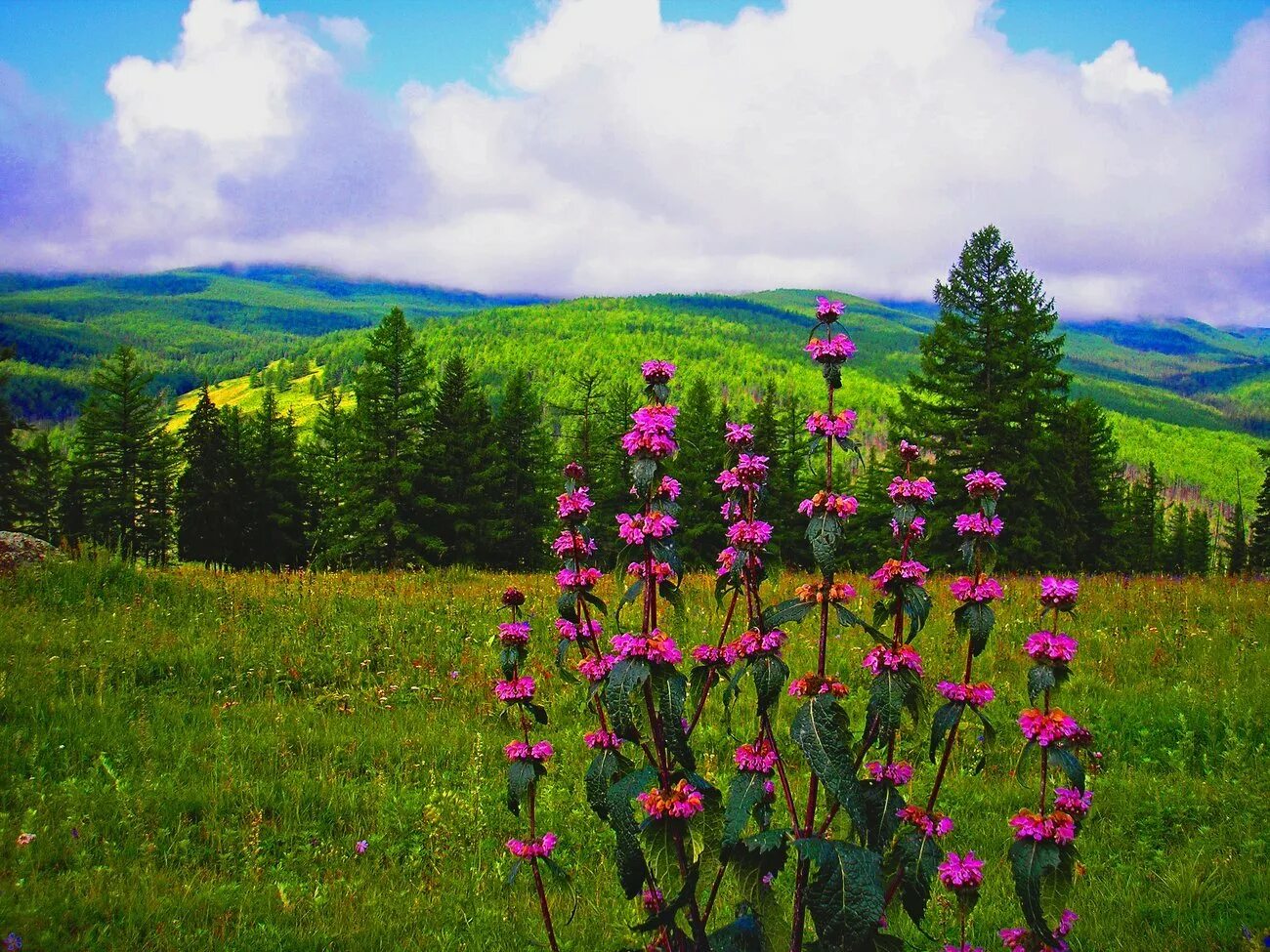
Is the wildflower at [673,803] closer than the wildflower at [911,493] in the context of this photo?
Yes

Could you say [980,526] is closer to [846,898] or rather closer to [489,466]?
[846,898]

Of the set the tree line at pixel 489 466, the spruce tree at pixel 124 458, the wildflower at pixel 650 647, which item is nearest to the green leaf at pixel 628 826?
the wildflower at pixel 650 647

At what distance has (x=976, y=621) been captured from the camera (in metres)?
2.41

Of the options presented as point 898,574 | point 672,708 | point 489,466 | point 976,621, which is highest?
point 898,574

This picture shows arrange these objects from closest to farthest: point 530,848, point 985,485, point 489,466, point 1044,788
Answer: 1. point 1044,788
2. point 985,485
3. point 530,848
4. point 489,466

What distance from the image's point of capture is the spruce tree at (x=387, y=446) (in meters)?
33.8

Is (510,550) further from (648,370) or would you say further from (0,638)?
(648,370)

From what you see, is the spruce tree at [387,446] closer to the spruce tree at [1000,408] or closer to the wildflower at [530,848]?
the spruce tree at [1000,408]

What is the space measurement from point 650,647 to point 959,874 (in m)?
1.47

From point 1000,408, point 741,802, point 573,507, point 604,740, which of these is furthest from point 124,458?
point 741,802

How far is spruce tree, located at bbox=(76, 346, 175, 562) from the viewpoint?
44312mm

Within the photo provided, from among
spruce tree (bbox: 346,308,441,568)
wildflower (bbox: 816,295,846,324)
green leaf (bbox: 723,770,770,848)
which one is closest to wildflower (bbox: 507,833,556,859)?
green leaf (bbox: 723,770,770,848)

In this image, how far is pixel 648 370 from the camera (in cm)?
244

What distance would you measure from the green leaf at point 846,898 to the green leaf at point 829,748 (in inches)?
4.7
